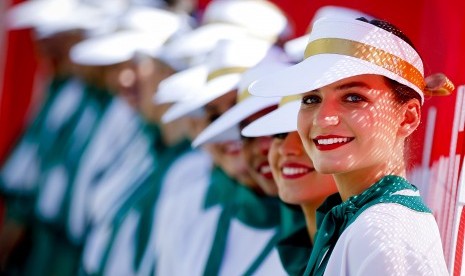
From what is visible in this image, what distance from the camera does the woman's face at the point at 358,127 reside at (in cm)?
219

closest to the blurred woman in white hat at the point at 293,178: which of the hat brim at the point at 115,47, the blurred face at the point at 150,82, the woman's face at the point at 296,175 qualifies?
the woman's face at the point at 296,175

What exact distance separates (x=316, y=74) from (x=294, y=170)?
23.5 inches

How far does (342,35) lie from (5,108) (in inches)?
152

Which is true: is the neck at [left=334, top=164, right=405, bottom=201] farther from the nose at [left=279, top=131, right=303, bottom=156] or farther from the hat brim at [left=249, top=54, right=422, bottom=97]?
the nose at [left=279, top=131, right=303, bottom=156]

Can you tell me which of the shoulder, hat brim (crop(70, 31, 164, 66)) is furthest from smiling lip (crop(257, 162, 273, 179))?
hat brim (crop(70, 31, 164, 66))

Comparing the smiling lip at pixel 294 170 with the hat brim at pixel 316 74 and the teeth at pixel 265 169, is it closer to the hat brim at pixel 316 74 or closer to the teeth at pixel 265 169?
the teeth at pixel 265 169

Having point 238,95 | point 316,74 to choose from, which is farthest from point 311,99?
point 238,95

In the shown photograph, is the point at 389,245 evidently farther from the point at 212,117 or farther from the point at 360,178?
the point at 212,117

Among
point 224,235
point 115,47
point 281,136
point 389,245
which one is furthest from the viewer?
point 115,47

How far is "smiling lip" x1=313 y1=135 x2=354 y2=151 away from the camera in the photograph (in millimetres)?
2213

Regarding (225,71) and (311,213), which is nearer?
(311,213)

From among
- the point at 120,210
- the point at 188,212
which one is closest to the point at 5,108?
the point at 120,210

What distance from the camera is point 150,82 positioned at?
4.48 metres

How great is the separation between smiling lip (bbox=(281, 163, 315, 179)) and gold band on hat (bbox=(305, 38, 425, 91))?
21.8 inches
